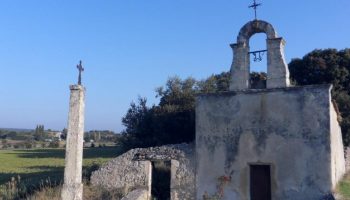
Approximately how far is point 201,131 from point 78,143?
11.5ft

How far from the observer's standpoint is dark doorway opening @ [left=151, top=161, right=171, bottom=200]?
17233 millimetres

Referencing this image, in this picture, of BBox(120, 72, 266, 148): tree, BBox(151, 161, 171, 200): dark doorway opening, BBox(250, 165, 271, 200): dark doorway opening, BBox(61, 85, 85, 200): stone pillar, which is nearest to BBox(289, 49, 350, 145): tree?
BBox(120, 72, 266, 148): tree

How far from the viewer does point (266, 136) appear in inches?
404

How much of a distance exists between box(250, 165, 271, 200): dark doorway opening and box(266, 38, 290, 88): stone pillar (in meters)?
2.26

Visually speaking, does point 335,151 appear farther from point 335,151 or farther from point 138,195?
point 138,195

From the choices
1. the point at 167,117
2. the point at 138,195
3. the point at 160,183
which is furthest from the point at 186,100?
the point at 138,195

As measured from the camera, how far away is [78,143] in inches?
393

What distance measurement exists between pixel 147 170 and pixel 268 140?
7.74 m

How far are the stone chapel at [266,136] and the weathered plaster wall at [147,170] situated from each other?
4709 millimetres

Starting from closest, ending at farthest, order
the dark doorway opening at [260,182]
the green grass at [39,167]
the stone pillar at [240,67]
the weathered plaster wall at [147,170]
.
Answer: the dark doorway opening at [260,182], the stone pillar at [240,67], the weathered plaster wall at [147,170], the green grass at [39,167]

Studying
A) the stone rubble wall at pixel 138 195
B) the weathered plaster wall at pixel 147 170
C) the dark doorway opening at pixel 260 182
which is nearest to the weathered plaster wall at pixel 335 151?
the dark doorway opening at pixel 260 182

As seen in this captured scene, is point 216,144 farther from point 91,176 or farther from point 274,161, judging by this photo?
point 91,176

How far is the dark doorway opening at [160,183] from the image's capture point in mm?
17233

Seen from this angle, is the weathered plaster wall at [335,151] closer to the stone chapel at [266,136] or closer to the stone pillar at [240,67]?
the stone chapel at [266,136]
